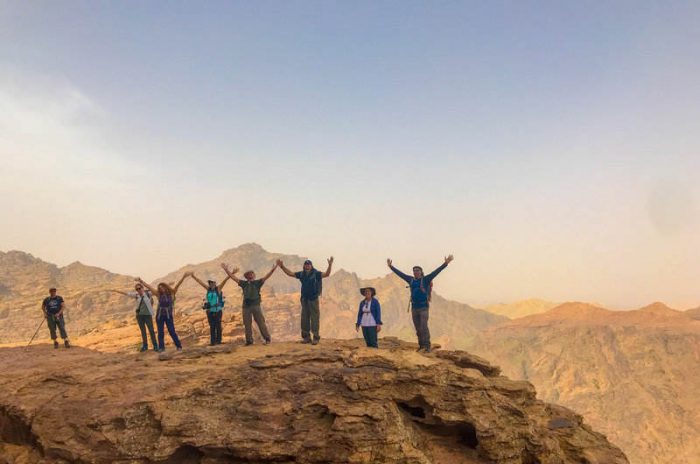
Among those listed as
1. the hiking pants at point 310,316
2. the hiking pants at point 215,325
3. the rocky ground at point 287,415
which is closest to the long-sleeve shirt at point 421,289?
the rocky ground at point 287,415

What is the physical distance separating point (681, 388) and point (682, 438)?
11819 mm

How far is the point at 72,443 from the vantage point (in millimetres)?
8836

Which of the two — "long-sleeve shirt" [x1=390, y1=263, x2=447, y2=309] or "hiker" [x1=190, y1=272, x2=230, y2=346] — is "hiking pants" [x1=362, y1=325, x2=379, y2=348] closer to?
"long-sleeve shirt" [x1=390, y1=263, x2=447, y2=309]

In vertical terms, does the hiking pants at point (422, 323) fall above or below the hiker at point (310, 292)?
below

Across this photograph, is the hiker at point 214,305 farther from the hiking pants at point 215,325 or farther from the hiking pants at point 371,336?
the hiking pants at point 371,336

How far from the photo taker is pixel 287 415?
9281 mm

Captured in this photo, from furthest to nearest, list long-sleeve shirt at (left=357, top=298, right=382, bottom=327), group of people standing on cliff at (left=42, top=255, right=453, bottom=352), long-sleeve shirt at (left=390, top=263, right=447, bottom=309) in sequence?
long-sleeve shirt at (left=390, top=263, right=447, bottom=309) < group of people standing on cliff at (left=42, top=255, right=453, bottom=352) < long-sleeve shirt at (left=357, top=298, right=382, bottom=327)

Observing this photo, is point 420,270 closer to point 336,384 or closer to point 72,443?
point 336,384

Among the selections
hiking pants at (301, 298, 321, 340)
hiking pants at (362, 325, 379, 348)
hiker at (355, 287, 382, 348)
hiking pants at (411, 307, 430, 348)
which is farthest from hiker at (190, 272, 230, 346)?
hiking pants at (411, 307, 430, 348)

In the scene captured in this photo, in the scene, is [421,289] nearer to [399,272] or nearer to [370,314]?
[399,272]

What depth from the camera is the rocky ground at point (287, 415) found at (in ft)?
28.4

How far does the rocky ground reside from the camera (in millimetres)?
8648

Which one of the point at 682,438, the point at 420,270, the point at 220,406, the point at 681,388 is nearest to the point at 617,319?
the point at 681,388

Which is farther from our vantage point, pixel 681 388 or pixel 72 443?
pixel 681 388
